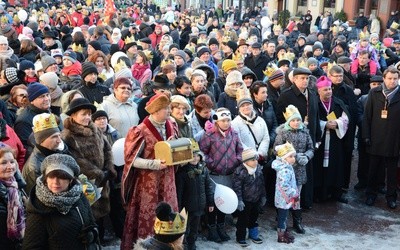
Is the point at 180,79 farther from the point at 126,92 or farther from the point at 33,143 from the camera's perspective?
the point at 33,143

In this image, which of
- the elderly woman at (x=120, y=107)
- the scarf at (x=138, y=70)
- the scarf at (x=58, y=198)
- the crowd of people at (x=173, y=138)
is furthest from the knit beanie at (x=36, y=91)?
the scarf at (x=138, y=70)

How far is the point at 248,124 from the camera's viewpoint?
7.22 metres

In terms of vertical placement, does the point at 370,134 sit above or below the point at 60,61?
below

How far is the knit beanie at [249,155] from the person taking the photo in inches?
259

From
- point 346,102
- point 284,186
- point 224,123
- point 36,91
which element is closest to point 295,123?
point 284,186

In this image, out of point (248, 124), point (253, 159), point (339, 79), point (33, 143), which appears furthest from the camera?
point (339, 79)

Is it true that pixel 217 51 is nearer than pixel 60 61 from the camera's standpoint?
No

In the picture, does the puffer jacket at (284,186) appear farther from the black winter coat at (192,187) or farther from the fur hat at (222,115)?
the black winter coat at (192,187)

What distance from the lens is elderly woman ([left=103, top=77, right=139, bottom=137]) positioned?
6.77 metres

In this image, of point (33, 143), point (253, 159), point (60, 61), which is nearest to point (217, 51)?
point (60, 61)

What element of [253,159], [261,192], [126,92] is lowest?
[261,192]

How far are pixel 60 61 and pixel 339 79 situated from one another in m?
5.16

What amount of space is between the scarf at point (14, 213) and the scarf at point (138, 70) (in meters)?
5.86

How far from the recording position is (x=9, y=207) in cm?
452
